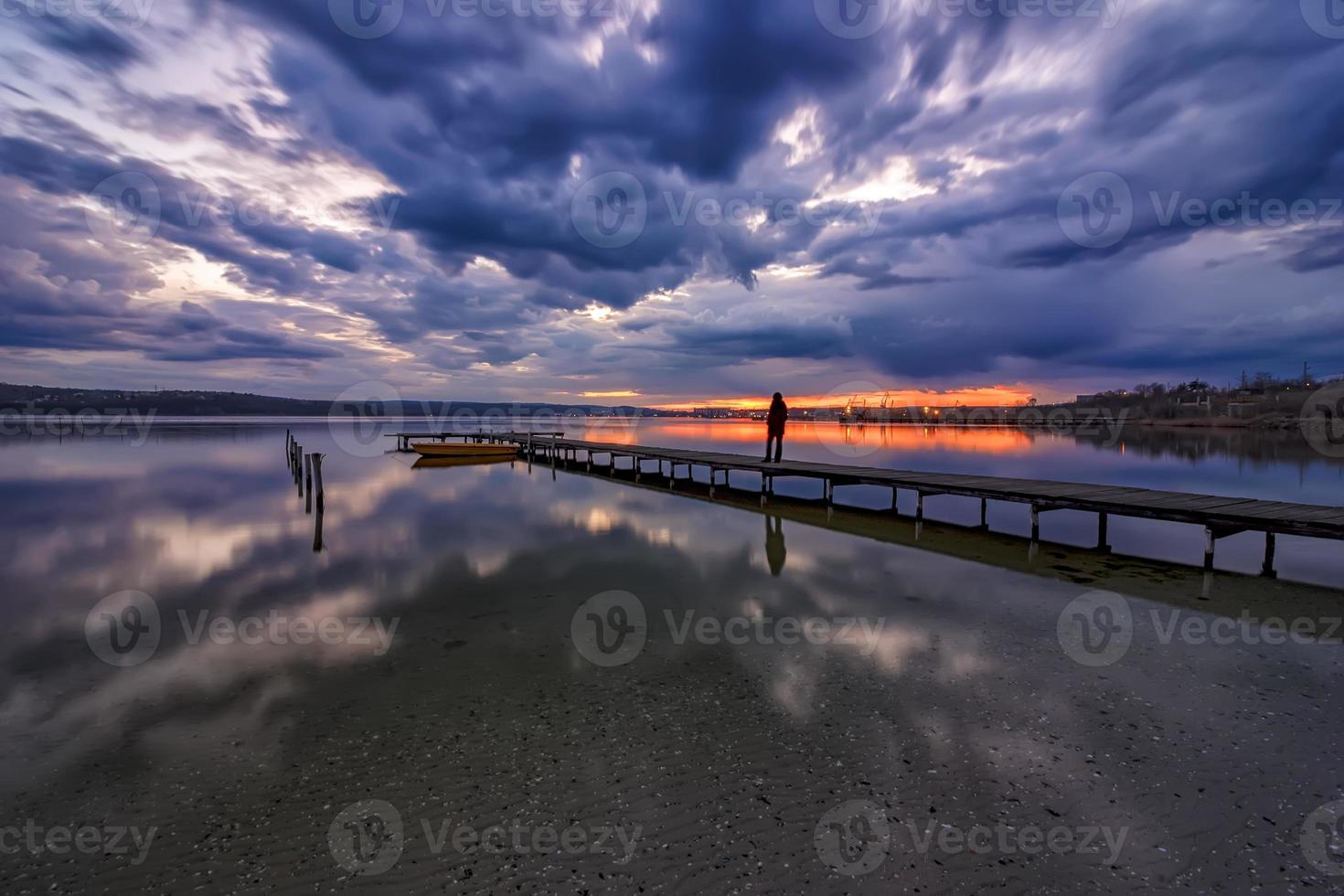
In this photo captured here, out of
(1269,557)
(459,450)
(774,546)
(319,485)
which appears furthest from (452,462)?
(1269,557)

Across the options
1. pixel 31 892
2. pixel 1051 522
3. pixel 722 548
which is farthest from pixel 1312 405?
pixel 31 892

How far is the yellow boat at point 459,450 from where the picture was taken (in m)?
37.1

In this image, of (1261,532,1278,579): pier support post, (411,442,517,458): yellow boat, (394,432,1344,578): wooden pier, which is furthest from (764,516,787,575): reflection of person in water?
(411,442,517,458): yellow boat

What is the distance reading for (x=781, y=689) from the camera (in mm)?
5957

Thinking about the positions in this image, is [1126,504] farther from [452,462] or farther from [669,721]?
[452,462]

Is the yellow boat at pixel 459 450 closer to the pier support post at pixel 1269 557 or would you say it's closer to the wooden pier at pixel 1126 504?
the wooden pier at pixel 1126 504

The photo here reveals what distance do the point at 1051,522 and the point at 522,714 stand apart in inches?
674

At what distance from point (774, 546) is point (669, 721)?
27.9ft

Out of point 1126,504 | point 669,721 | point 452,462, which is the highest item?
point 1126,504

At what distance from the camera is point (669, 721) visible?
5324 mm

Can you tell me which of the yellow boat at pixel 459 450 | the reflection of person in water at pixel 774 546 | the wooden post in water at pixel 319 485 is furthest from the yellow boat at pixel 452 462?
the reflection of person in water at pixel 774 546

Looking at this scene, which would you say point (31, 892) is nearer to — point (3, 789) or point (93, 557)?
point (3, 789)

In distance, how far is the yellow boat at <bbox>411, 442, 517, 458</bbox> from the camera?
122 feet

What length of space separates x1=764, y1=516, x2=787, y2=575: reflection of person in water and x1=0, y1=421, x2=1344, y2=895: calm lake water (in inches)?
4.3
